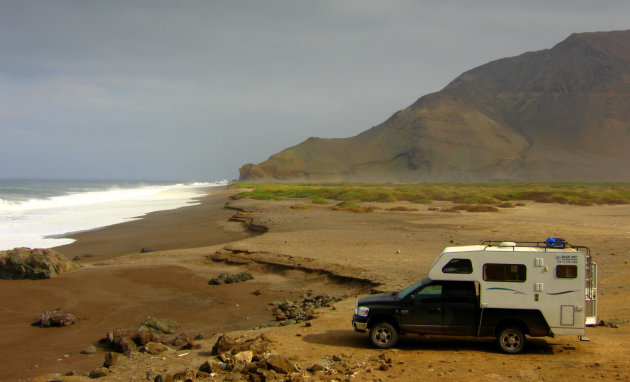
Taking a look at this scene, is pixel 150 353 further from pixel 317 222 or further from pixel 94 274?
pixel 317 222

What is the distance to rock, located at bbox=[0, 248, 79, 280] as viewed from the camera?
1573 cm

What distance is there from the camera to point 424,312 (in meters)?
8.80

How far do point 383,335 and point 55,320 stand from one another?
24.6ft

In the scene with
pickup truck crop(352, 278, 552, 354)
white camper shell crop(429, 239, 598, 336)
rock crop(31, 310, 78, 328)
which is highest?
white camper shell crop(429, 239, 598, 336)

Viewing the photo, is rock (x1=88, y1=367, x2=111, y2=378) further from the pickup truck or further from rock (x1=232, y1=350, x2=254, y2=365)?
the pickup truck

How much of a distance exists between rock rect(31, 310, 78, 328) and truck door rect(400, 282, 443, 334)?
7659mm

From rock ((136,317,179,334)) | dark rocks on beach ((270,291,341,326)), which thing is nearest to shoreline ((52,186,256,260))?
rock ((136,317,179,334))

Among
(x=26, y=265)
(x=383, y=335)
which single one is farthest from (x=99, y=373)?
(x=26, y=265)

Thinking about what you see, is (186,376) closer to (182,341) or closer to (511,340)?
(182,341)

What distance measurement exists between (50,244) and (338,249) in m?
14.0

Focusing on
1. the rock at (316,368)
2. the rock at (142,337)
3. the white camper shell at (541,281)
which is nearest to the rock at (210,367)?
the rock at (316,368)

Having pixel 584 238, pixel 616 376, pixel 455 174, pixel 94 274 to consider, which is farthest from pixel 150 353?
pixel 455 174

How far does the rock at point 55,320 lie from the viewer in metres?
11.3

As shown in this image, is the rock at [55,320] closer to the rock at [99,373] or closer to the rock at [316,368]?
the rock at [99,373]
